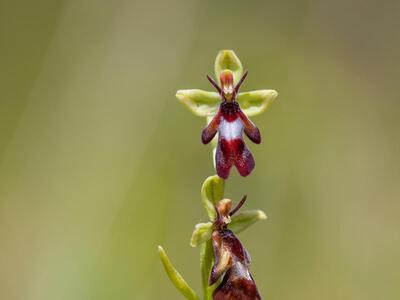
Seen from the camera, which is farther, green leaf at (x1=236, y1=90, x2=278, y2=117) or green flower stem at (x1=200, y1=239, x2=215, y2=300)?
green leaf at (x1=236, y1=90, x2=278, y2=117)

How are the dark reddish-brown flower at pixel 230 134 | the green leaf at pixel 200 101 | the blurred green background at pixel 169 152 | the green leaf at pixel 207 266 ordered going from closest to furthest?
the dark reddish-brown flower at pixel 230 134
the green leaf at pixel 207 266
the green leaf at pixel 200 101
the blurred green background at pixel 169 152

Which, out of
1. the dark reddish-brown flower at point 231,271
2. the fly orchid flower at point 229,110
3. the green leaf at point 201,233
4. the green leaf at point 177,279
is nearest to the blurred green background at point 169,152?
the green leaf at point 177,279

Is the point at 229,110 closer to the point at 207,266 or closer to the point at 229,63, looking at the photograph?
the point at 229,63

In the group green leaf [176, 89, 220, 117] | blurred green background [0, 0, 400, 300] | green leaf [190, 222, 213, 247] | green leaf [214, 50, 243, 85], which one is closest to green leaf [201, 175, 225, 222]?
green leaf [190, 222, 213, 247]

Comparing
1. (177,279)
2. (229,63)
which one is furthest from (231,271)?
(229,63)

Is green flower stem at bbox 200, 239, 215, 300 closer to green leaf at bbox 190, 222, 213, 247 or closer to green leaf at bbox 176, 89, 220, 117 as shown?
green leaf at bbox 190, 222, 213, 247

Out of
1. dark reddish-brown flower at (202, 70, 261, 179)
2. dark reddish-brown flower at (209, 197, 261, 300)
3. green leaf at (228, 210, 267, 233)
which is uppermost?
dark reddish-brown flower at (202, 70, 261, 179)

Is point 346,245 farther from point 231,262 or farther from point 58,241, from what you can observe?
point 231,262

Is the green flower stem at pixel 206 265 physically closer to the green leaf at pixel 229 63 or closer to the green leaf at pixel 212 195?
the green leaf at pixel 212 195
